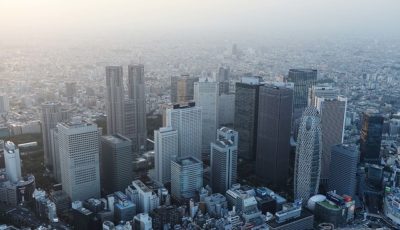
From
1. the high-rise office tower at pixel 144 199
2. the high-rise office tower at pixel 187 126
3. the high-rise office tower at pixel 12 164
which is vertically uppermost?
the high-rise office tower at pixel 187 126

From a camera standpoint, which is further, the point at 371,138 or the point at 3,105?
the point at 3,105

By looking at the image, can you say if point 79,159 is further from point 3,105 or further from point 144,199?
point 3,105

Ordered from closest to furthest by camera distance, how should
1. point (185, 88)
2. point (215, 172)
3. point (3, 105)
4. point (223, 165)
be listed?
1. point (223, 165)
2. point (215, 172)
3. point (185, 88)
4. point (3, 105)

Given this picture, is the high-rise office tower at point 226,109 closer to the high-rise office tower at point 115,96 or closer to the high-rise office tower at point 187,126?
the high-rise office tower at point 187,126

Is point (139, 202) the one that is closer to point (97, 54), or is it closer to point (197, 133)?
point (197, 133)

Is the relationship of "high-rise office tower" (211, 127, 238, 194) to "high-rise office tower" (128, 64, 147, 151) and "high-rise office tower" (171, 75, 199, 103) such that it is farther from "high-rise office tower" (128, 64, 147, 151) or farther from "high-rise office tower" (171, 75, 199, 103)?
"high-rise office tower" (171, 75, 199, 103)

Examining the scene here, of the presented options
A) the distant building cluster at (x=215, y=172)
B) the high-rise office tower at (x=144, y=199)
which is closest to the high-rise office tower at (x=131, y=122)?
the distant building cluster at (x=215, y=172)

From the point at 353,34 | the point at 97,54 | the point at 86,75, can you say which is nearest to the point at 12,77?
the point at 86,75

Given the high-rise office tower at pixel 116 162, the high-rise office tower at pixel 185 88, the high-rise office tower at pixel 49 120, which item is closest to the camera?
the high-rise office tower at pixel 116 162

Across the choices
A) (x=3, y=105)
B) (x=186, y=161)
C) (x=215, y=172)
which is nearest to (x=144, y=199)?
(x=186, y=161)
